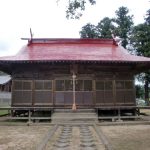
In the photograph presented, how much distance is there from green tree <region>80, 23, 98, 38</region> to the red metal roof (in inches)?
906

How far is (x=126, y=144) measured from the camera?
33.9 ft

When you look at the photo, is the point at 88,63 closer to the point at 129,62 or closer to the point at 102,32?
the point at 129,62

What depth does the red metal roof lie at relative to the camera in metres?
19.0

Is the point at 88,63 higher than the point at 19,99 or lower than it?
higher

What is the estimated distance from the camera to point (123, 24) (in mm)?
44969

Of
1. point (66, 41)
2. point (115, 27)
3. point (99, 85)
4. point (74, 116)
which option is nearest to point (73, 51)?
point (66, 41)

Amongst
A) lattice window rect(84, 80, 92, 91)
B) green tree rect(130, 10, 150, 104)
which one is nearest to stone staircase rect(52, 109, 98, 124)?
lattice window rect(84, 80, 92, 91)

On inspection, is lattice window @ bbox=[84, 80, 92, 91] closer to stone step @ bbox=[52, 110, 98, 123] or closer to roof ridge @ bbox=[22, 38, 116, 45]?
stone step @ bbox=[52, 110, 98, 123]

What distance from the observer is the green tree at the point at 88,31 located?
46.9 metres

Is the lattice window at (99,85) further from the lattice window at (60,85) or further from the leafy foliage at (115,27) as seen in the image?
the leafy foliage at (115,27)

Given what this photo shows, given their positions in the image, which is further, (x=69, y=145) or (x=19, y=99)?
(x=19, y=99)

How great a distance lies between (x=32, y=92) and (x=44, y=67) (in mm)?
1706

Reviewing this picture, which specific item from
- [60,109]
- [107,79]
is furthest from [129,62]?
[60,109]

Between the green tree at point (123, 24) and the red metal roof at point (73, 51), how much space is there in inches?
782
